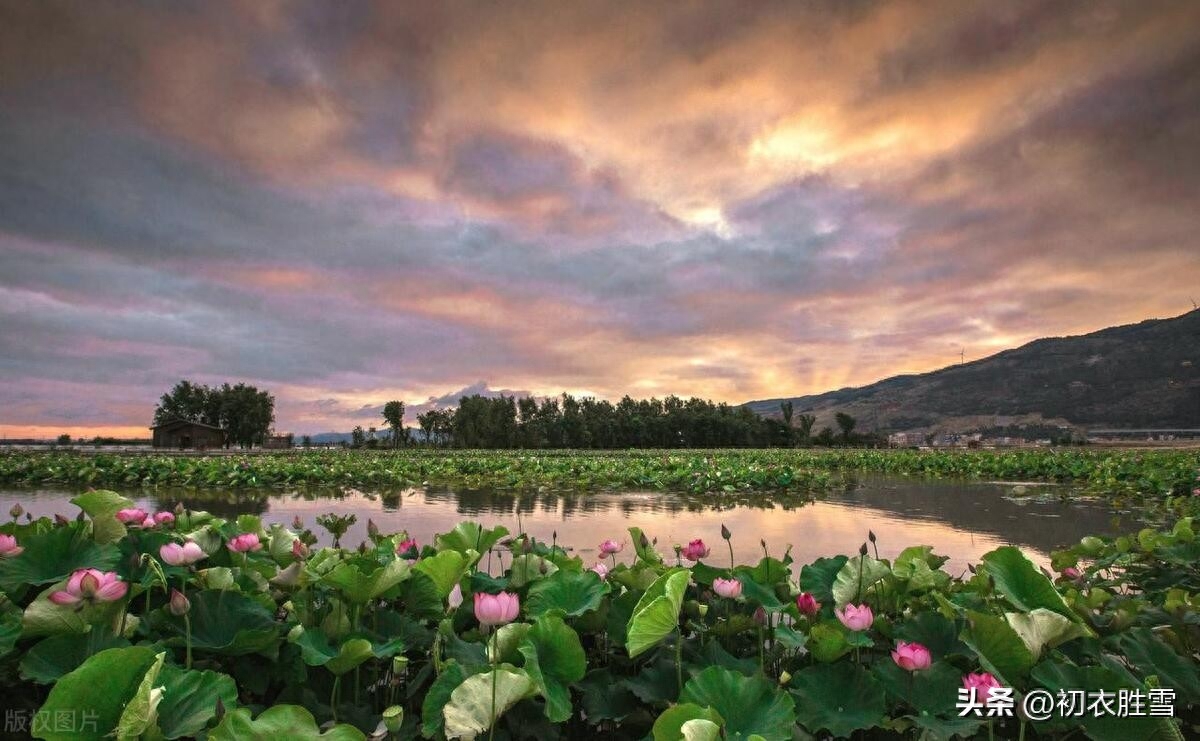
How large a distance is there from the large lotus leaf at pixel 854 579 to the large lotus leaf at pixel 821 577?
77 mm

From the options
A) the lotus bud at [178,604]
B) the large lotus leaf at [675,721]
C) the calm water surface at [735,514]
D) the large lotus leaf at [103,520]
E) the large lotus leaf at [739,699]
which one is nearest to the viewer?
the large lotus leaf at [675,721]

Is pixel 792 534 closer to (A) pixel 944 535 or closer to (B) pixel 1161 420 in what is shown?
(A) pixel 944 535

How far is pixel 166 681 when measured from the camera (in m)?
1.29

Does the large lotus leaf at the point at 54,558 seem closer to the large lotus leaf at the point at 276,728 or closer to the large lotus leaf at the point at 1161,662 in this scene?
the large lotus leaf at the point at 276,728

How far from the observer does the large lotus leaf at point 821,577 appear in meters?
2.17

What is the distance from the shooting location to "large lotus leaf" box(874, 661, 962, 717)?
156 cm

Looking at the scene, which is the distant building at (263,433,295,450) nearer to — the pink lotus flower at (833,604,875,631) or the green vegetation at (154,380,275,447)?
the green vegetation at (154,380,275,447)

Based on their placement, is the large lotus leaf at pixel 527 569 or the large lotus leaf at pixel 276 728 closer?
the large lotus leaf at pixel 276 728

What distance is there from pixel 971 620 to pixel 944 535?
5212mm

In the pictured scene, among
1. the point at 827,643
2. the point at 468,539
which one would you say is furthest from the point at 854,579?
the point at 468,539

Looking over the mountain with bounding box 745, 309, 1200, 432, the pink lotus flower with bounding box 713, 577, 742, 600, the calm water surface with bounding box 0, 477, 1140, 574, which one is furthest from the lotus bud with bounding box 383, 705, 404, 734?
the mountain with bounding box 745, 309, 1200, 432

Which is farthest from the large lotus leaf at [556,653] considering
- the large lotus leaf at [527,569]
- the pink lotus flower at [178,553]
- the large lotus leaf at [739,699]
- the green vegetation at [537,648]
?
the pink lotus flower at [178,553]

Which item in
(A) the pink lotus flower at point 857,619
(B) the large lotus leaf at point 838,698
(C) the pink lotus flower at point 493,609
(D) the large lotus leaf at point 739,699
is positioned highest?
(C) the pink lotus flower at point 493,609

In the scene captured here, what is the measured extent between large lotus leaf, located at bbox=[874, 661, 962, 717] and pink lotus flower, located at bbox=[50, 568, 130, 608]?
6.24 ft
